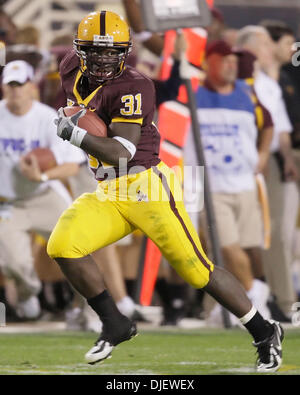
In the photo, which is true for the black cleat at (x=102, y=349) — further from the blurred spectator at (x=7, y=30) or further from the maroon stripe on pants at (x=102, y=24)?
the blurred spectator at (x=7, y=30)

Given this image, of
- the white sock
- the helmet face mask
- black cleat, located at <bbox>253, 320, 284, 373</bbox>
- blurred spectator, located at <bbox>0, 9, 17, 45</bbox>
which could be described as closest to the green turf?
black cleat, located at <bbox>253, 320, 284, 373</bbox>

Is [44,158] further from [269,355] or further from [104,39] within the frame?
[269,355]

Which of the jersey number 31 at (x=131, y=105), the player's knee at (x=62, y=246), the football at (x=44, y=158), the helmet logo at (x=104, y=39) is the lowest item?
the player's knee at (x=62, y=246)

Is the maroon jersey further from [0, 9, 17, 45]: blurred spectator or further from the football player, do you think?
[0, 9, 17, 45]: blurred spectator

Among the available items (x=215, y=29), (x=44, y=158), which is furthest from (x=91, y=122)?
(x=215, y=29)

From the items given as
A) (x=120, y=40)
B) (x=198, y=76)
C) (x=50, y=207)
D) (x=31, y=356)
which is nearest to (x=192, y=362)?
(x=31, y=356)

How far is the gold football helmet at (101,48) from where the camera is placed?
533 centimetres

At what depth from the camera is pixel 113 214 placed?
5.41 meters

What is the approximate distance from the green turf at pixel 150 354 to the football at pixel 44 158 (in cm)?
105

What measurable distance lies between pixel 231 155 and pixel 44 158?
1184mm

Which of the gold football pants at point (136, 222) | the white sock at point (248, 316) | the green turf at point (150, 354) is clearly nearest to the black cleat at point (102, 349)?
the green turf at point (150, 354)

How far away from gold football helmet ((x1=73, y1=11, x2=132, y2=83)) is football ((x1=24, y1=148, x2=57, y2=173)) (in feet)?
6.79

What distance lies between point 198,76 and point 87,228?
8.87ft
